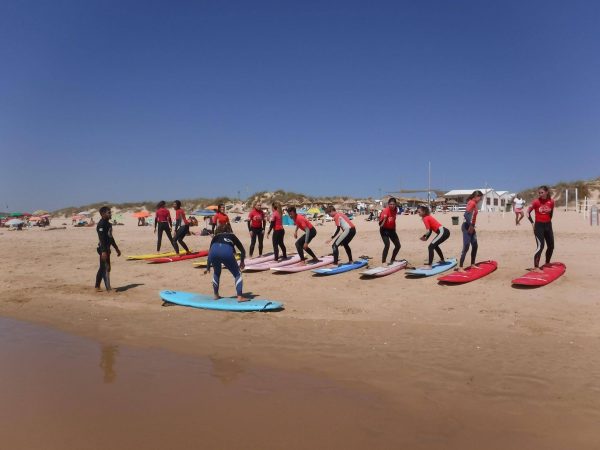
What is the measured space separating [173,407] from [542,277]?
20.9 feet

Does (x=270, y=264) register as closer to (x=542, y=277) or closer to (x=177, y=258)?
(x=177, y=258)

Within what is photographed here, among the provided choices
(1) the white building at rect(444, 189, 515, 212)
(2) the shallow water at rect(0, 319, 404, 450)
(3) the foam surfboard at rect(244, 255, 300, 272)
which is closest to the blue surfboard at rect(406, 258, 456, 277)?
(3) the foam surfboard at rect(244, 255, 300, 272)

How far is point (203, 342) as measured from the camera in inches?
218

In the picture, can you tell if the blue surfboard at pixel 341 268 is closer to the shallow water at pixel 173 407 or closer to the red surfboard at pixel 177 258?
the red surfboard at pixel 177 258

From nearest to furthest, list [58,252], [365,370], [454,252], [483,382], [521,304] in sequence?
1. [483,382]
2. [365,370]
3. [521,304]
4. [454,252]
5. [58,252]

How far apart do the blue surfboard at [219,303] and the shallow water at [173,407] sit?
69.4 inches

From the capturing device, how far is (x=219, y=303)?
7.09m

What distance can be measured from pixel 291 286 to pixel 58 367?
4685 millimetres

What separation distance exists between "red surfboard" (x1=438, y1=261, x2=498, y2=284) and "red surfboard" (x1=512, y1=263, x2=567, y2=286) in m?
0.71

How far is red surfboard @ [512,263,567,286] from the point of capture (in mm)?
7243

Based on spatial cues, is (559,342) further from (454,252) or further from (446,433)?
(454,252)

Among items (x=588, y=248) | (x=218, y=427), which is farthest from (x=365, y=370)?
(x=588, y=248)

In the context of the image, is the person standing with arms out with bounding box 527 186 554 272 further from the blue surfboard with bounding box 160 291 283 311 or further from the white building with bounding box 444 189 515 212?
the white building with bounding box 444 189 515 212

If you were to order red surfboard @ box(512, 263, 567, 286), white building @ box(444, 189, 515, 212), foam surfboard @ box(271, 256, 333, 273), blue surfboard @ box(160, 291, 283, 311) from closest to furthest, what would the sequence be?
blue surfboard @ box(160, 291, 283, 311) < red surfboard @ box(512, 263, 567, 286) < foam surfboard @ box(271, 256, 333, 273) < white building @ box(444, 189, 515, 212)
